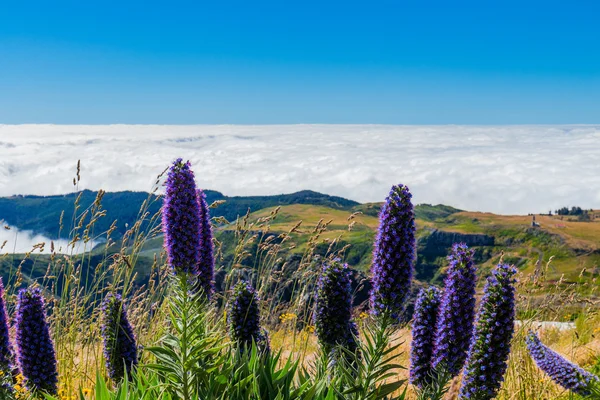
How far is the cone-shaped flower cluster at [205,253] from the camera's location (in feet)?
15.6

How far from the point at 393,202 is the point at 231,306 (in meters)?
2.26

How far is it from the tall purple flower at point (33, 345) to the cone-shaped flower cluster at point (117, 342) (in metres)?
0.54

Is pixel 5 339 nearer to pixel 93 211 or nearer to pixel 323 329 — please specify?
pixel 323 329

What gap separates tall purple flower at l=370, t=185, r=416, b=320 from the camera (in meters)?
3.96

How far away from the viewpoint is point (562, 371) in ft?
17.2

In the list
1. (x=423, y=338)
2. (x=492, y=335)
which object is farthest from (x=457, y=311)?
(x=423, y=338)

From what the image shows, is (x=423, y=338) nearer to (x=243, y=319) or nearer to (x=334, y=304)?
(x=334, y=304)

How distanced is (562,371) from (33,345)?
527cm

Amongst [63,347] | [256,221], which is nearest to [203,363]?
[63,347]

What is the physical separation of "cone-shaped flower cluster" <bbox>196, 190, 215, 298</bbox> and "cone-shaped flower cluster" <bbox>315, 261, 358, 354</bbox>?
3.62 ft

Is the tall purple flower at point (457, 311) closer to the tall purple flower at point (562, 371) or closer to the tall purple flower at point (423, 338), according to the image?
the tall purple flower at point (423, 338)

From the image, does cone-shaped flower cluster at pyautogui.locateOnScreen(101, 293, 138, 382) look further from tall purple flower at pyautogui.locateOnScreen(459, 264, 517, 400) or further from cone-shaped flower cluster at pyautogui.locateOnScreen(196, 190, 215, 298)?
tall purple flower at pyautogui.locateOnScreen(459, 264, 517, 400)

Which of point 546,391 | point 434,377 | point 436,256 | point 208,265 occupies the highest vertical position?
point 208,265

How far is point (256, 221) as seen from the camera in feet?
29.5
